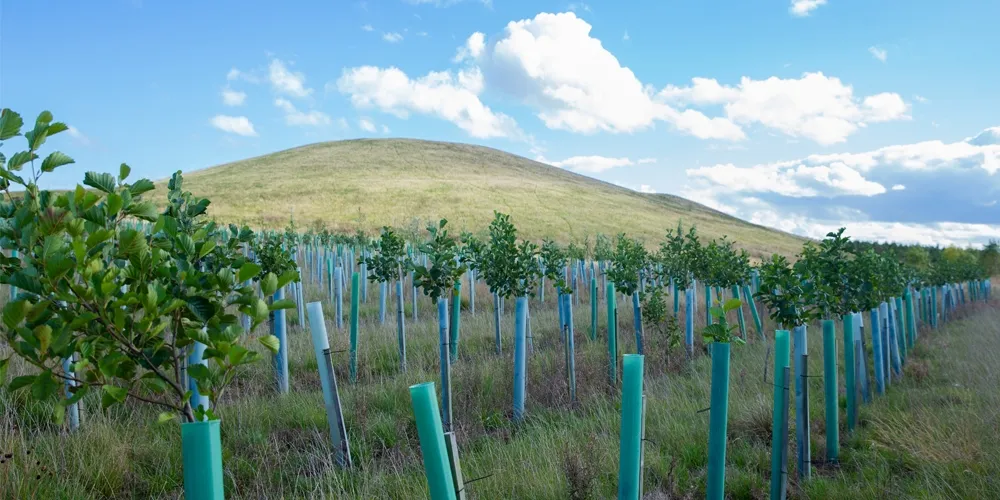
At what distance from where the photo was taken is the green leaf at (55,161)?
7.23 ft

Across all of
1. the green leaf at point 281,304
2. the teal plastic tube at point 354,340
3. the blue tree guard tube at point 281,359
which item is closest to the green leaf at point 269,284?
the green leaf at point 281,304

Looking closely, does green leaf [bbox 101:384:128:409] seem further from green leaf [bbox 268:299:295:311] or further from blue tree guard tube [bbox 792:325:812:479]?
blue tree guard tube [bbox 792:325:812:479]

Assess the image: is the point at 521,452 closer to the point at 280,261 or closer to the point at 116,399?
the point at 116,399

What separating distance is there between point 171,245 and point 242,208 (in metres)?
44.0

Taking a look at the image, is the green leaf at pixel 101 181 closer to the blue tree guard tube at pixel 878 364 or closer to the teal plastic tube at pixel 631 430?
the teal plastic tube at pixel 631 430

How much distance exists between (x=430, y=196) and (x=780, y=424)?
4670cm

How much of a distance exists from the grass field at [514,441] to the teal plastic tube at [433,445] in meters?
1.33

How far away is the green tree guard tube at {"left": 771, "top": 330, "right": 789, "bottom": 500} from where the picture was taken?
351 cm

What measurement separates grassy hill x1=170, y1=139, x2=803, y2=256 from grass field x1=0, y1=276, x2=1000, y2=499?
26.0m

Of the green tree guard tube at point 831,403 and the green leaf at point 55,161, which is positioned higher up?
the green leaf at point 55,161

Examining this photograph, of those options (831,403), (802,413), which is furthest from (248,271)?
(831,403)

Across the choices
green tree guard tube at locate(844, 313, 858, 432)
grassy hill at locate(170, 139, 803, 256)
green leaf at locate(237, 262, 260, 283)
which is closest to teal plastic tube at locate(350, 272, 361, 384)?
green leaf at locate(237, 262, 260, 283)

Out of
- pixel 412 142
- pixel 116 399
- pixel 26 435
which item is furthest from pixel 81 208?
pixel 412 142

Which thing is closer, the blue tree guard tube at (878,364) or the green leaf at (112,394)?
the green leaf at (112,394)
